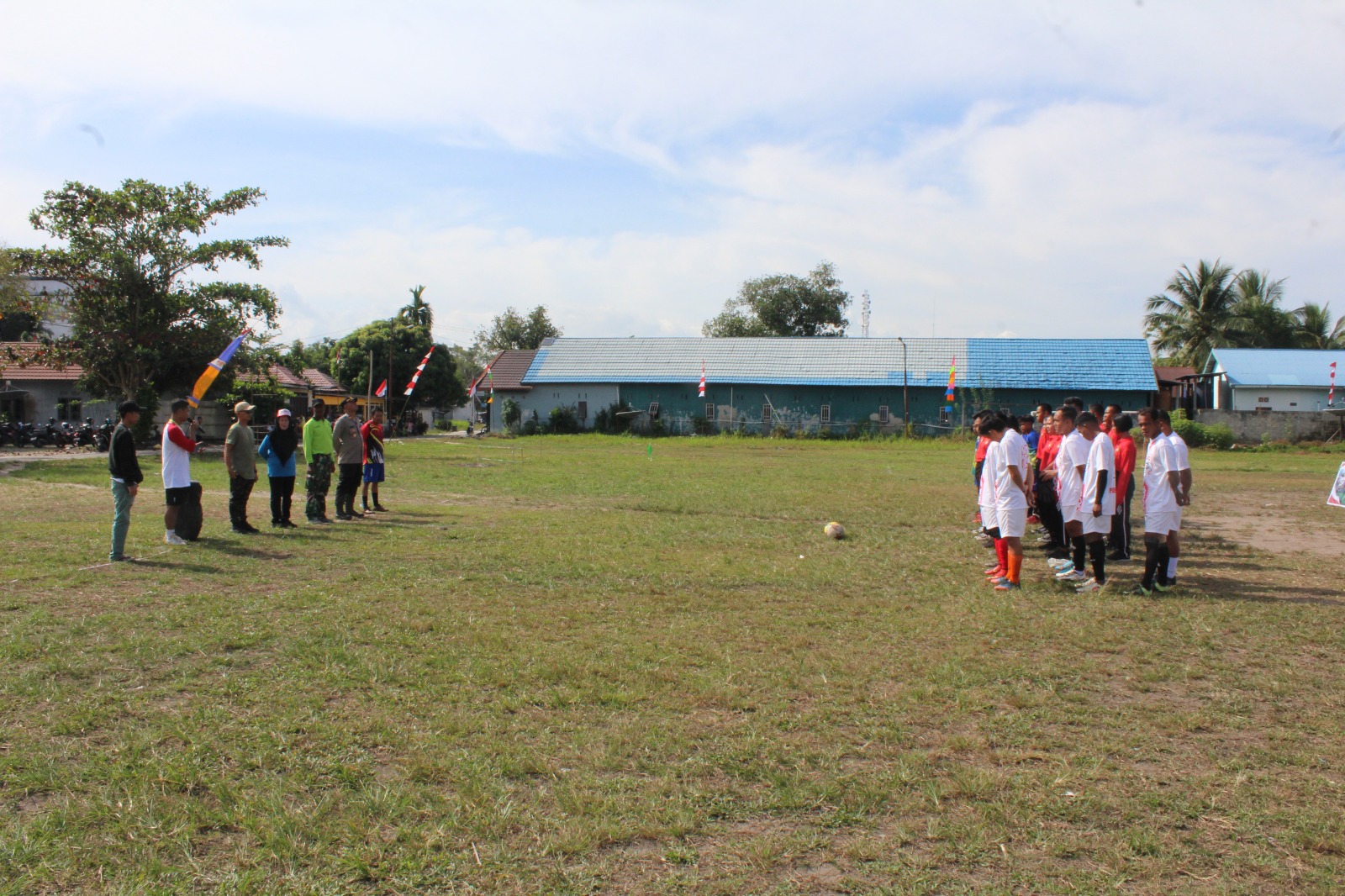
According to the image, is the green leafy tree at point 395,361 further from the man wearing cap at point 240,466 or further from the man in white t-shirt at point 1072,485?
the man in white t-shirt at point 1072,485

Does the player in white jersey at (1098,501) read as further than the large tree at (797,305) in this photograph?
No

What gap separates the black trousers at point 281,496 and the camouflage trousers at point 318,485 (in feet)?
1.67

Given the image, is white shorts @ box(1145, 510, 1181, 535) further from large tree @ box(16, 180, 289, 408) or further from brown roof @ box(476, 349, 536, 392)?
brown roof @ box(476, 349, 536, 392)

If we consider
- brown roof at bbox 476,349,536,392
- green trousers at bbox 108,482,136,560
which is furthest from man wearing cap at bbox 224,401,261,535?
brown roof at bbox 476,349,536,392

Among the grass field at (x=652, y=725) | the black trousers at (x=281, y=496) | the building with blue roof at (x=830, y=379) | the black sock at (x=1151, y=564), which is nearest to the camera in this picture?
the grass field at (x=652, y=725)

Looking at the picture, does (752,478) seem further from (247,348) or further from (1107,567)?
(247,348)

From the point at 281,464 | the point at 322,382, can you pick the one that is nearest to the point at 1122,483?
the point at 281,464

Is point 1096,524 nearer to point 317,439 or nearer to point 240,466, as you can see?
point 240,466

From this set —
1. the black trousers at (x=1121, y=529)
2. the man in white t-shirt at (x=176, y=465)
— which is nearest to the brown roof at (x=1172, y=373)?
the black trousers at (x=1121, y=529)

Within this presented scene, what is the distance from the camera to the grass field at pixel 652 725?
3850mm

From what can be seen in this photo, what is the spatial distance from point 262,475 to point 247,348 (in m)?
12.2

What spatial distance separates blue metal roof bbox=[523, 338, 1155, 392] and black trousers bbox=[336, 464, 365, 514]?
37.1m

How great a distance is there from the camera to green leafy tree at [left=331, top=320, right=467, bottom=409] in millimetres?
56750

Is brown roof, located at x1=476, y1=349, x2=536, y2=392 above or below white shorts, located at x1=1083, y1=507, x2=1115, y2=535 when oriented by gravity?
above
